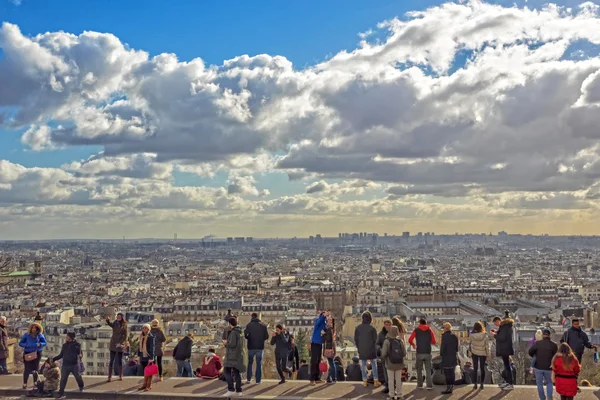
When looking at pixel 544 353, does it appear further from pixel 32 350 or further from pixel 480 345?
pixel 32 350

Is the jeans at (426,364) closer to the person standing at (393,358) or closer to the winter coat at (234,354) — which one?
the person standing at (393,358)

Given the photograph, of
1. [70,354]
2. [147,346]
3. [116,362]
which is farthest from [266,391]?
[70,354]

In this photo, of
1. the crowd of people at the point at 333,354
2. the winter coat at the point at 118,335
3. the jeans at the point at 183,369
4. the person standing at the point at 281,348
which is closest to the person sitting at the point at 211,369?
the crowd of people at the point at 333,354

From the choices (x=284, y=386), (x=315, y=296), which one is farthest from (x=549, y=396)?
(x=315, y=296)

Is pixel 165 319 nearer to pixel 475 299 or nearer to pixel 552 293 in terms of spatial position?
pixel 475 299

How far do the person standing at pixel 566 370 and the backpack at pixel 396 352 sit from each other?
116 inches

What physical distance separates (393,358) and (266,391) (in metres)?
2.99

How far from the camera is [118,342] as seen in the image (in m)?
15.4

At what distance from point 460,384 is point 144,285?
5104 inches

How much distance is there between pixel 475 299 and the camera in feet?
371

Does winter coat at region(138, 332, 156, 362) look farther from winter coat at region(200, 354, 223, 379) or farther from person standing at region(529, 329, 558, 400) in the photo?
person standing at region(529, 329, 558, 400)

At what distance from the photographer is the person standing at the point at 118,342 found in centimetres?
1535

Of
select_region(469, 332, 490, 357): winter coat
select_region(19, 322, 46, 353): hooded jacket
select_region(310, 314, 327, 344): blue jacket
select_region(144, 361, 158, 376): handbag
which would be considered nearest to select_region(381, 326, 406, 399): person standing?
select_region(310, 314, 327, 344): blue jacket

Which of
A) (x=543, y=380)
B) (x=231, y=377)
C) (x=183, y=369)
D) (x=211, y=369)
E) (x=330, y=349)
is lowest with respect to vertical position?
(x=183, y=369)
